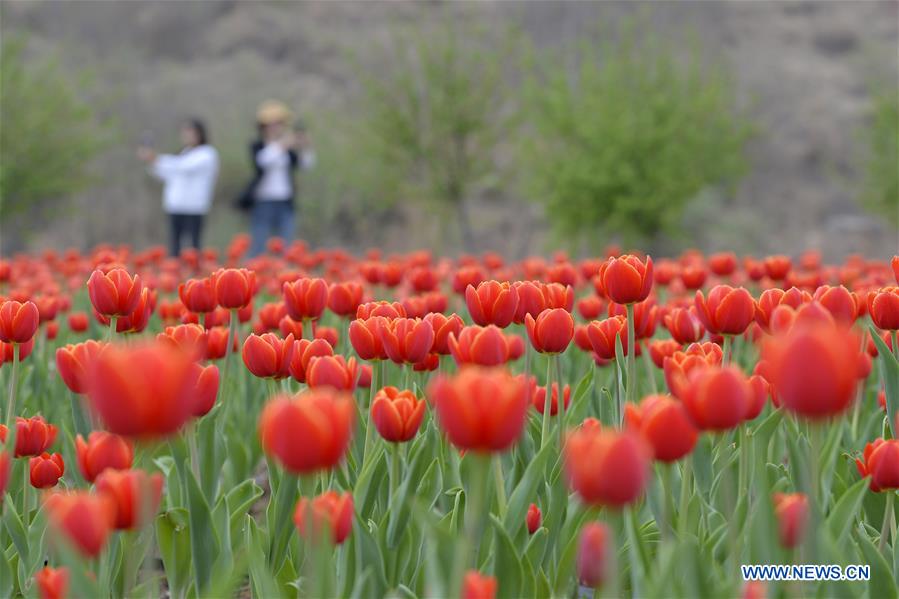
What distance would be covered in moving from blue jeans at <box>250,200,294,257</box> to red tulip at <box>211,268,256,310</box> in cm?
782

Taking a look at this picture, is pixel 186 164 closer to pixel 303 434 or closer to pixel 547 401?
pixel 547 401

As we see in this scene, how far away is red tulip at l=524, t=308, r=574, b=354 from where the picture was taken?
1711 mm

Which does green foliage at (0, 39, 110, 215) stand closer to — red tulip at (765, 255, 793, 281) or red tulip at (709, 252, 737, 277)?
red tulip at (709, 252, 737, 277)

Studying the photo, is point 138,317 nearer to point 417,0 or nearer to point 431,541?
point 431,541

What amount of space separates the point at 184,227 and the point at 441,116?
19.5ft

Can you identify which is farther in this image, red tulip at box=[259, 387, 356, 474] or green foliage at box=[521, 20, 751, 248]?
green foliage at box=[521, 20, 751, 248]

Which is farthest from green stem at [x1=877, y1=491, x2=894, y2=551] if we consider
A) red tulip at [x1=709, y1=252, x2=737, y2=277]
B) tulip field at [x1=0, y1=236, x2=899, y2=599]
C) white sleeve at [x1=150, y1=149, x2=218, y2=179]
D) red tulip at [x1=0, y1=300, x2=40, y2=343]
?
white sleeve at [x1=150, y1=149, x2=218, y2=179]

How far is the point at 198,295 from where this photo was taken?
7.24 ft

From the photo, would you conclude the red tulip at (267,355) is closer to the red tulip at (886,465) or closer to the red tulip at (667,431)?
the red tulip at (667,431)

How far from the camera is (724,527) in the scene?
152 cm

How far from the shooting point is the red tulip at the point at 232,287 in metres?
2.11

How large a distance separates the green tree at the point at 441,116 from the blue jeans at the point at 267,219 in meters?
4.55

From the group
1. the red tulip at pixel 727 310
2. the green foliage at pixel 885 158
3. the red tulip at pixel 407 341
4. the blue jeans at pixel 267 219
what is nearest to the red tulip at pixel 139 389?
the red tulip at pixel 407 341

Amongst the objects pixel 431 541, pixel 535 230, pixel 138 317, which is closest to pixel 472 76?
pixel 535 230
